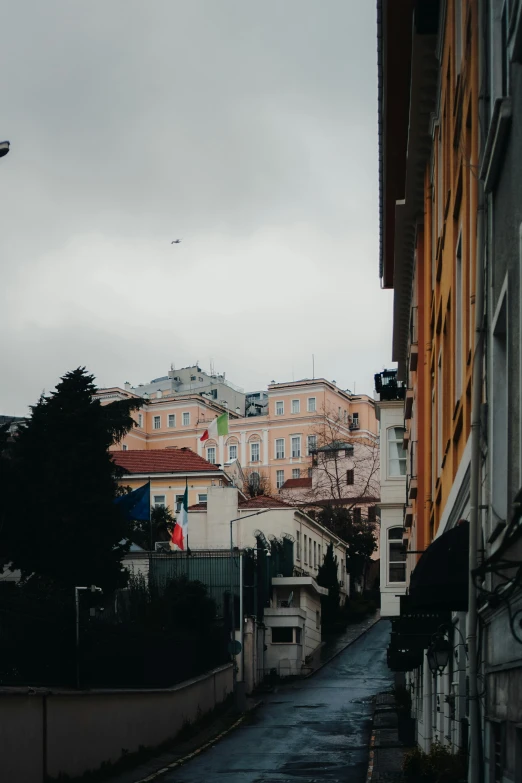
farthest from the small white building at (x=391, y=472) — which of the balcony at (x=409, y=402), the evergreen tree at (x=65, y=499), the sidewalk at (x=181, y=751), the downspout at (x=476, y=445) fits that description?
the downspout at (x=476, y=445)

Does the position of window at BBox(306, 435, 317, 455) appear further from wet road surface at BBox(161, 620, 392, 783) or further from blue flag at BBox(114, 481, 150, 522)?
blue flag at BBox(114, 481, 150, 522)

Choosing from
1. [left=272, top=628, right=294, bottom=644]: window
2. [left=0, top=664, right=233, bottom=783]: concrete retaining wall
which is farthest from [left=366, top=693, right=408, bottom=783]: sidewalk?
[left=272, top=628, right=294, bottom=644]: window

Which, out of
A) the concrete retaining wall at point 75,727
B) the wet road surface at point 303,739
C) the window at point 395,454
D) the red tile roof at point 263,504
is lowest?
the wet road surface at point 303,739

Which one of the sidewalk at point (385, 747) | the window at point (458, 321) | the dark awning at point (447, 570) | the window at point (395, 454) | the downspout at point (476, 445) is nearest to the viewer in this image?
the downspout at point (476, 445)

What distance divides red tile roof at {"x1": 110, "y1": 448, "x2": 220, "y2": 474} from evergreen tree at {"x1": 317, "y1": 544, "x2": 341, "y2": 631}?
44.7 ft

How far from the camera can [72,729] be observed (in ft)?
79.9

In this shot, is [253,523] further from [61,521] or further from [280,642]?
[61,521]

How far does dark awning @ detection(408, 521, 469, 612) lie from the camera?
12.1 meters

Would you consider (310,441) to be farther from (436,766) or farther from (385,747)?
(436,766)

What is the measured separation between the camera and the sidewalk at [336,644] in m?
66.9

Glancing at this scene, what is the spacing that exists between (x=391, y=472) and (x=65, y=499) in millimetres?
11846

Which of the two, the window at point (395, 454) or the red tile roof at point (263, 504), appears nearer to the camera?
the window at point (395, 454)

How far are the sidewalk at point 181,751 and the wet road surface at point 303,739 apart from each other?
351 millimetres

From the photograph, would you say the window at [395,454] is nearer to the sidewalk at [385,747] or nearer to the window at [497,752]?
the sidewalk at [385,747]
